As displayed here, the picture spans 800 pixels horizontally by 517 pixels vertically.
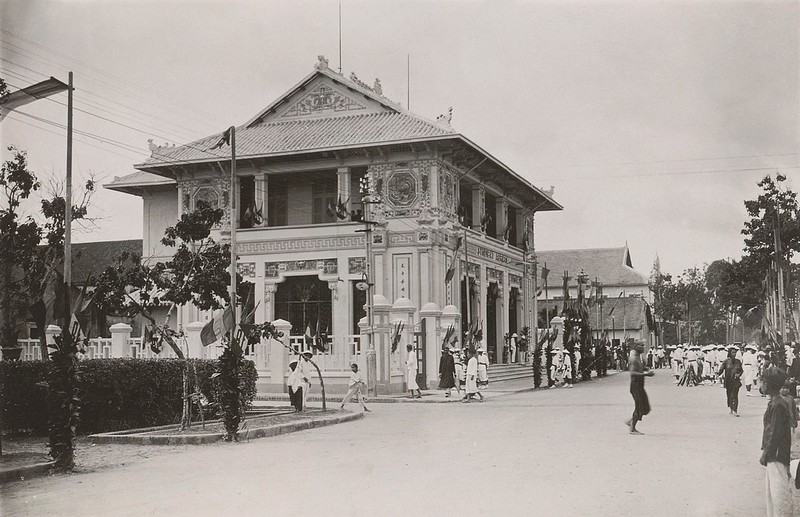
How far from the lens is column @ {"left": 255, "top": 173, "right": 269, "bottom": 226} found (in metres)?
35.5

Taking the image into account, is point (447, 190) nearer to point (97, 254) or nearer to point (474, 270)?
point (474, 270)

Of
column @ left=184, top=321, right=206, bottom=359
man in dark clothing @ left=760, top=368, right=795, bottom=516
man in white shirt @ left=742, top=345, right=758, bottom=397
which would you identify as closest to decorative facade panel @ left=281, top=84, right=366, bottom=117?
column @ left=184, top=321, right=206, bottom=359

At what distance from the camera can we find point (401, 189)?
3350 cm

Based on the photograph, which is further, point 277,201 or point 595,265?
point 595,265

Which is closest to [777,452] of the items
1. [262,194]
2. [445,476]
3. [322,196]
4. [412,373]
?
[445,476]

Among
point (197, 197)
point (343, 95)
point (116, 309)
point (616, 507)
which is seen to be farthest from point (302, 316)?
point (616, 507)

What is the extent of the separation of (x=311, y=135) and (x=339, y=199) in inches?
140

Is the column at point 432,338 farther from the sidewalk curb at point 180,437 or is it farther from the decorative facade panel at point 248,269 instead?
the sidewalk curb at point 180,437

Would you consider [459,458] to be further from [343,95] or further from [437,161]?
[343,95]

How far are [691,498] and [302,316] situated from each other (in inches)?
1078

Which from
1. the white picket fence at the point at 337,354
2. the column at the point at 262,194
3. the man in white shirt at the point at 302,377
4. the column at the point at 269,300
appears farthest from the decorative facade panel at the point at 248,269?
the man in white shirt at the point at 302,377

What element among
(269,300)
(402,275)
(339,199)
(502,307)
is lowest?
(502,307)

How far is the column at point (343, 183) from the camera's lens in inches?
1342

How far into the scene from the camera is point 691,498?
8.50 metres
